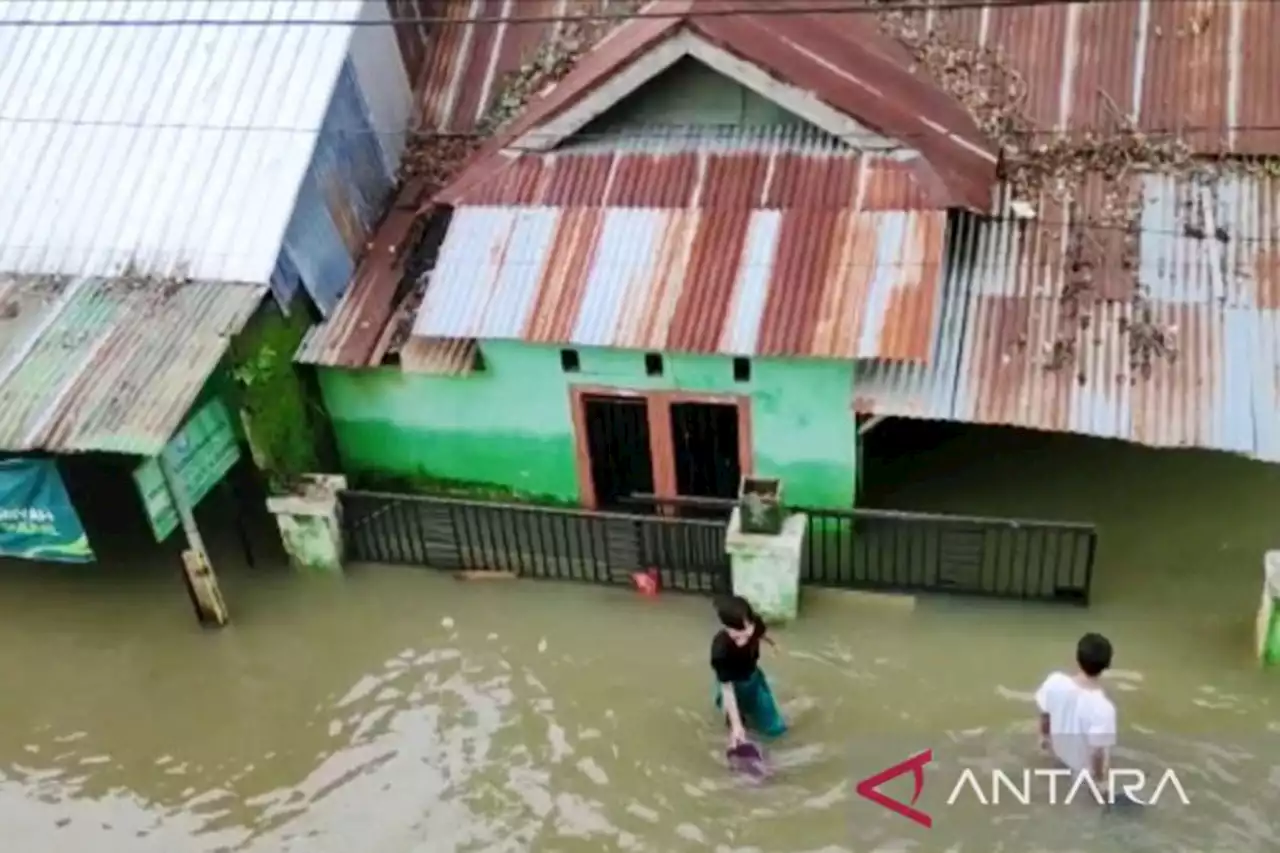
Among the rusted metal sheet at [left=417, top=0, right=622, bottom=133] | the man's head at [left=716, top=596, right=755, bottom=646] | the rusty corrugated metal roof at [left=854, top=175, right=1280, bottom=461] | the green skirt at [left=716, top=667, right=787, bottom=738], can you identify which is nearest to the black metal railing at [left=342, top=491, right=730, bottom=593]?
the green skirt at [left=716, top=667, right=787, bottom=738]

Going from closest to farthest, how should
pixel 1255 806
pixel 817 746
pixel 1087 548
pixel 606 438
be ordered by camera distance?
pixel 1255 806, pixel 817 746, pixel 1087 548, pixel 606 438

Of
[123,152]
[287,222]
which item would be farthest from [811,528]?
[123,152]

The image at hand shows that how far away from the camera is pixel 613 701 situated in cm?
1157

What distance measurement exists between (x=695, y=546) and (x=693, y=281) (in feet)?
7.73

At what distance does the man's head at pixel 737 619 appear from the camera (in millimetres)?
9648

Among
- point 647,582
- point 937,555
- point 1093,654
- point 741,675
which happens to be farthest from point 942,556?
point 1093,654

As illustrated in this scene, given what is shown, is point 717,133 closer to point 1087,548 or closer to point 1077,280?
point 1077,280

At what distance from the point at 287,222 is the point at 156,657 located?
13.3ft

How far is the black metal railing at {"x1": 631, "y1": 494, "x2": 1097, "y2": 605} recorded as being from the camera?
38.6ft

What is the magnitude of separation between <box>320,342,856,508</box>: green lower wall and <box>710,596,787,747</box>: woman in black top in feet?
6.90

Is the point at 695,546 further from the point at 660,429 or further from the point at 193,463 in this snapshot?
the point at 193,463

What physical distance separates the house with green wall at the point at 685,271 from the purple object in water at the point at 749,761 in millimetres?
2555

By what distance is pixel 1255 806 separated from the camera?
10133 mm

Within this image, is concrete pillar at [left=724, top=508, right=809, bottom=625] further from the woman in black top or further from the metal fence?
the woman in black top
